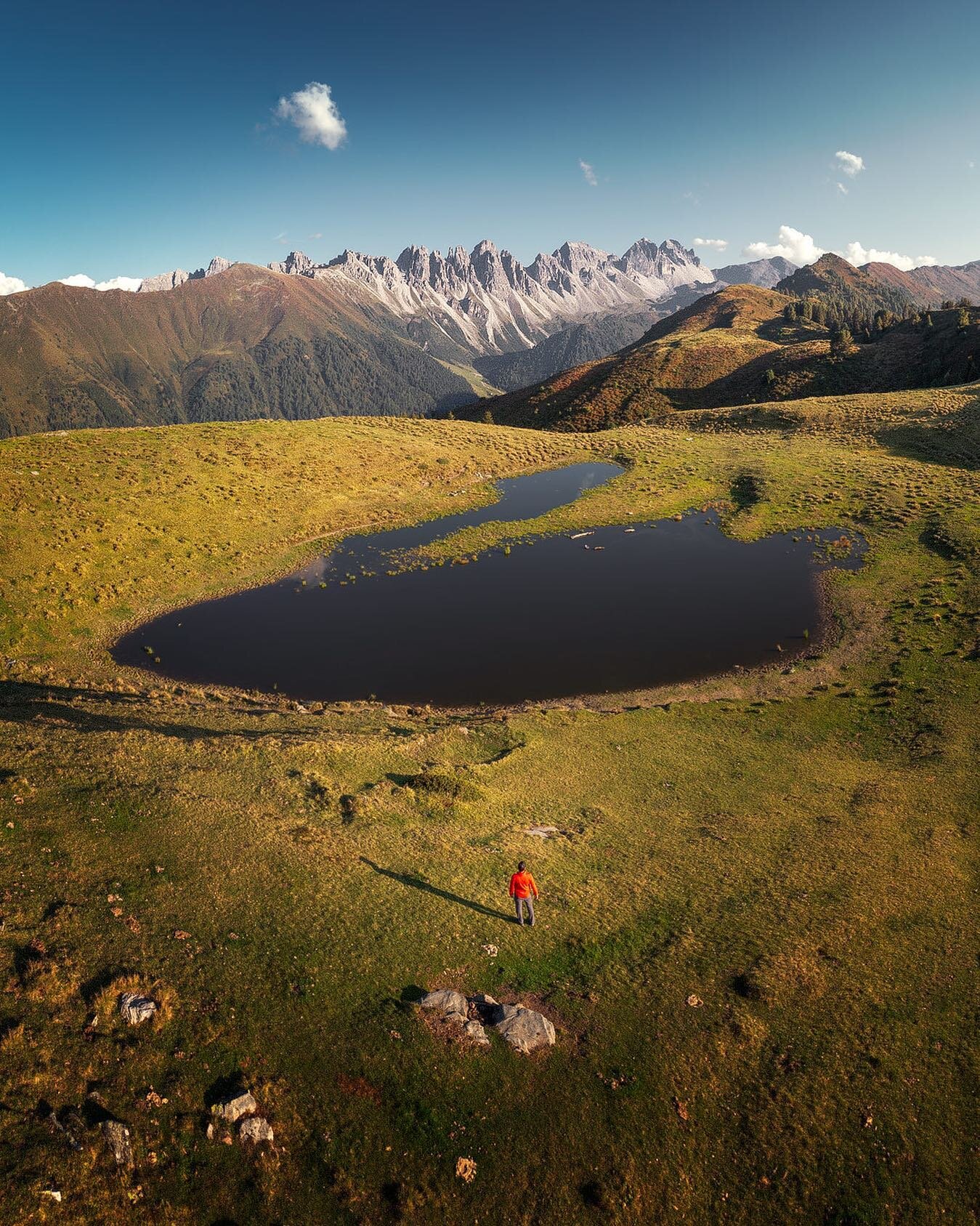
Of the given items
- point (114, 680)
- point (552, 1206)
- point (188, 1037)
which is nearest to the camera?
point (552, 1206)

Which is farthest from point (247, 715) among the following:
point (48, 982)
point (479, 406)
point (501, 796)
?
point (479, 406)

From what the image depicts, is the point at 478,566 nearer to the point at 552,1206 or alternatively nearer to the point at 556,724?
the point at 556,724

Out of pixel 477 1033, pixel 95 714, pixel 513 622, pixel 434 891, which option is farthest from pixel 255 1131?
pixel 513 622

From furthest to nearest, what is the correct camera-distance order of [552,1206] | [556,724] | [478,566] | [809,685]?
[478,566]
[809,685]
[556,724]
[552,1206]

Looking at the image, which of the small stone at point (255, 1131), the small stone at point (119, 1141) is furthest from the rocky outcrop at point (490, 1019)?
the small stone at point (119, 1141)

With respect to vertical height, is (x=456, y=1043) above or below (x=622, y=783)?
above

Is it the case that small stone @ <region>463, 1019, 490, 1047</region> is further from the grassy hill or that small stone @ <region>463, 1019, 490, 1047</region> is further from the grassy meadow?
the grassy hill
